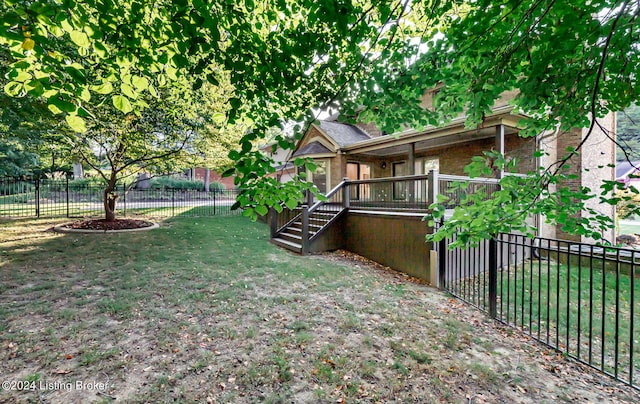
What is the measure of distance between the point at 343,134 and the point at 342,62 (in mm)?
11753

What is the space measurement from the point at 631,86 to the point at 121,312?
6.84 metres

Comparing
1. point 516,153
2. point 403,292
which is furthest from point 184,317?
point 516,153

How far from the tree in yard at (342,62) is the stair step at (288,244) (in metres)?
6.25

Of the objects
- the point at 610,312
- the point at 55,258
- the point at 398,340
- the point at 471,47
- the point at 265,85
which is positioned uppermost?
the point at 471,47

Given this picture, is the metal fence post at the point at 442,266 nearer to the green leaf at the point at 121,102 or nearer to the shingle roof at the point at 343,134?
the green leaf at the point at 121,102

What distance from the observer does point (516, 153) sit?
416 inches

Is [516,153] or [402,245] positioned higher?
[516,153]

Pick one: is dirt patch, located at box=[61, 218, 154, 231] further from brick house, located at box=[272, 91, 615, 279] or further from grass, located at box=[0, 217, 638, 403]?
brick house, located at box=[272, 91, 615, 279]

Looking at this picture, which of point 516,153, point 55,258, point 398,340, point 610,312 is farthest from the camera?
point 516,153

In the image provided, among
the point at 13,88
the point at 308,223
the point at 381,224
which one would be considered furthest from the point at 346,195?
the point at 13,88

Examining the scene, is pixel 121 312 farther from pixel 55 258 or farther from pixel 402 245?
pixel 402 245

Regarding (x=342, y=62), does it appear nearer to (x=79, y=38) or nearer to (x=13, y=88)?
(x=79, y=38)

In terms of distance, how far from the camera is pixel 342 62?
369 centimetres

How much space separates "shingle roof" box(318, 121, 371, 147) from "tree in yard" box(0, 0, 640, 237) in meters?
10.6
